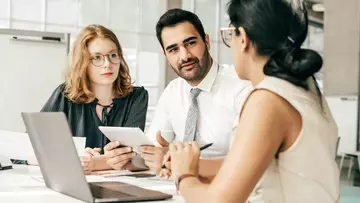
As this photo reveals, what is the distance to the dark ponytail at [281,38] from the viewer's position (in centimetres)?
126

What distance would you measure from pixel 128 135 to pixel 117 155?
294 millimetres

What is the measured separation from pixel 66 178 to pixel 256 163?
633 mm

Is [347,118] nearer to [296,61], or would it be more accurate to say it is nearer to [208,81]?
[208,81]

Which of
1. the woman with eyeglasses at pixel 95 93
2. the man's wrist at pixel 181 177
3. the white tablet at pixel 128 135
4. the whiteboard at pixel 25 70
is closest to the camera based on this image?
the man's wrist at pixel 181 177

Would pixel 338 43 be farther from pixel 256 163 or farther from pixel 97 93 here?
pixel 256 163

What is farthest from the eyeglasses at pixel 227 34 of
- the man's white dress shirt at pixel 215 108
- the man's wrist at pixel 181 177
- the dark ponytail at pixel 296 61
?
the man's white dress shirt at pixel 215 108

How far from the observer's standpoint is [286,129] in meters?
1.21

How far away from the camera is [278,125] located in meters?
1.18

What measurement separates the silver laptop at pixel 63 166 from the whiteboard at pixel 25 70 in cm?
240

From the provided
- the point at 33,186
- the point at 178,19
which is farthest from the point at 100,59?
the point at 33,186

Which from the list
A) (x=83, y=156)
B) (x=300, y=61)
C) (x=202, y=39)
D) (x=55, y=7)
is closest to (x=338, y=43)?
(x=55, y=7)

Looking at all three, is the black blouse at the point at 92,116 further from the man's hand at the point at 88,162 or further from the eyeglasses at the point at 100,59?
the man's hand at the point at 88,162

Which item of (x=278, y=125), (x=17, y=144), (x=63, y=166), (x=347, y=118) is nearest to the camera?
(x=278, y=125)

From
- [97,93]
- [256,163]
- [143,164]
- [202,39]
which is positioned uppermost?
[202,39]
